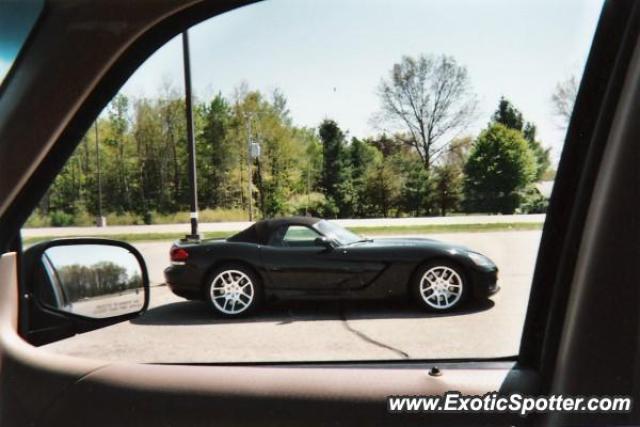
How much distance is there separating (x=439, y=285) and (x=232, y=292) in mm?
1141

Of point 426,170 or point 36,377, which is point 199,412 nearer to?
point 36,377

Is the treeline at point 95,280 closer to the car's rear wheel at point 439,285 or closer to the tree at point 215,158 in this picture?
the tree at point 215,158

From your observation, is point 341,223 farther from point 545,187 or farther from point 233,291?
point 233,291

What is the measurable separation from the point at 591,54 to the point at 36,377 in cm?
167

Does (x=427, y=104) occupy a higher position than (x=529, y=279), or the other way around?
(x=427, y=104)

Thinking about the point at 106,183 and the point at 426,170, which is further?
the point at 426,170

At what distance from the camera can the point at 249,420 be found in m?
1.29

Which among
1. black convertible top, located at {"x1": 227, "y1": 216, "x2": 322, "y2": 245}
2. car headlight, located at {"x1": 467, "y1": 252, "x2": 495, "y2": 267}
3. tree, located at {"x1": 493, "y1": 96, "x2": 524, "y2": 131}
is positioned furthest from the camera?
car headlight, located at {"x1": 467, "y1": 252, "x2": 495, "y2": 267}

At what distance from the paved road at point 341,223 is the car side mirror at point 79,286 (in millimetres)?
78

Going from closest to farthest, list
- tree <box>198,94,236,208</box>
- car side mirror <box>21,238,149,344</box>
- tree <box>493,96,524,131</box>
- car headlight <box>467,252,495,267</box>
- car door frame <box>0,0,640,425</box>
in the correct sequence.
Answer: car door frame <box>0,0,640,425</box>
car side mirror <box>21,238,149,344</box>
tree <box>493,96,524,131</box>
tree <box>198,94,236,208</box>
car headlight <box>467,252,495,267</box>

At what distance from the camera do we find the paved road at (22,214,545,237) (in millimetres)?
1528

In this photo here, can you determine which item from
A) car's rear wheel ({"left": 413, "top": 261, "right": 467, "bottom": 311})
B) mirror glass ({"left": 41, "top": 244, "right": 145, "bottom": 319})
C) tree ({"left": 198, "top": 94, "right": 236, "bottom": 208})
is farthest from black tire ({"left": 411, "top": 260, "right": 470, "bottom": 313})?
mirror glass ({"left": 41, "top": 244, "right": 145, "bottom": 319})

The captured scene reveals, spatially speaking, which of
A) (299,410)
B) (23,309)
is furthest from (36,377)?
(299,410)

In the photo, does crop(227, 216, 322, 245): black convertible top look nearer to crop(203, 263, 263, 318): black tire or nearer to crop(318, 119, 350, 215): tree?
crop(318, 119, 350, 215): tree
